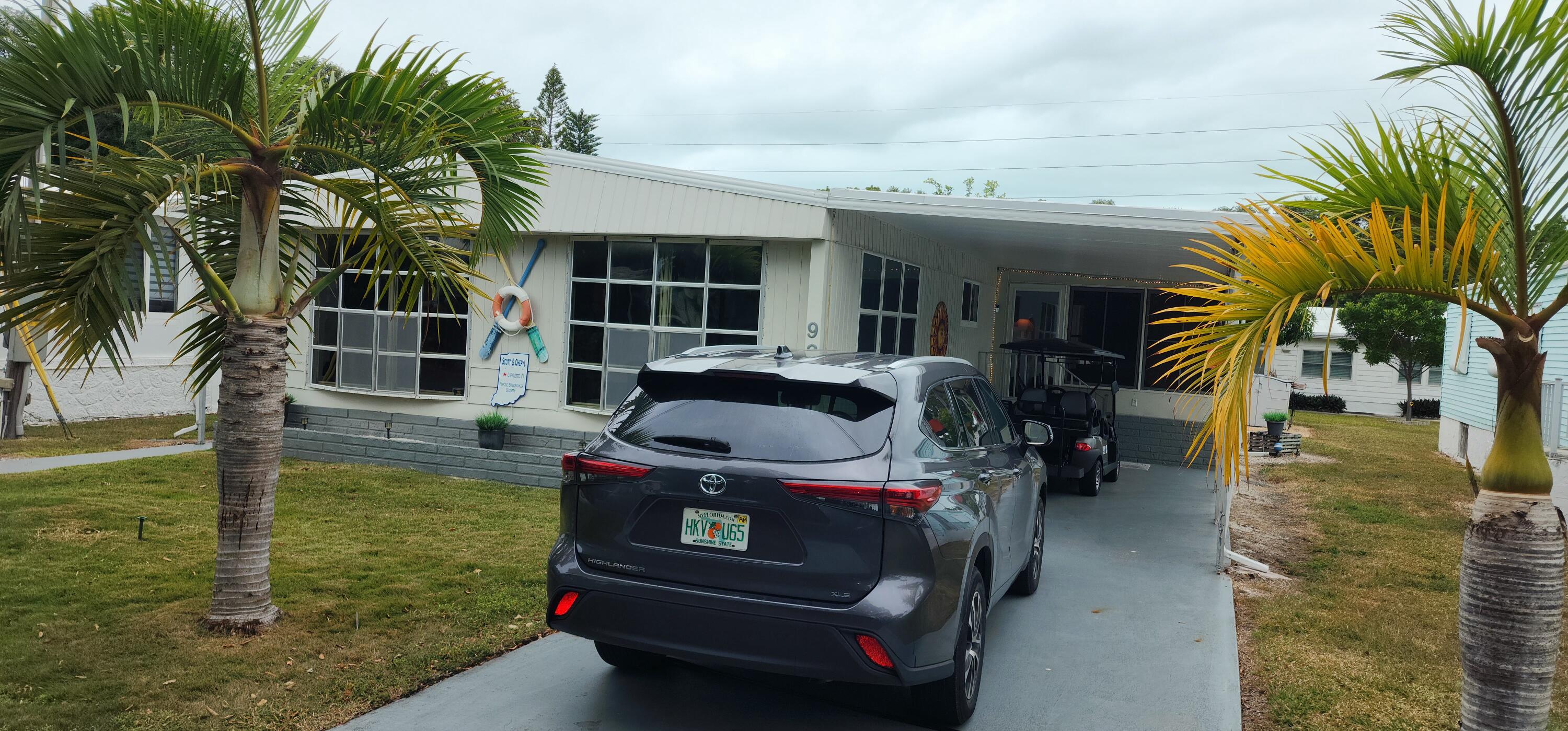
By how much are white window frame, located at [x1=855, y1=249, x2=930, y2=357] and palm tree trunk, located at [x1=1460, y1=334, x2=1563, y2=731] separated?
7356 mm

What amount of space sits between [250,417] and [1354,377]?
3799cm

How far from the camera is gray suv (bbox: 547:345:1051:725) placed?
3.82 meters

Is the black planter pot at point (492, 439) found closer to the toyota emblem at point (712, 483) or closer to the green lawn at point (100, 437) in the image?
the green lawn at point (100, 437)

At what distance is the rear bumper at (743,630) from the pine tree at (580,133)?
142 feet

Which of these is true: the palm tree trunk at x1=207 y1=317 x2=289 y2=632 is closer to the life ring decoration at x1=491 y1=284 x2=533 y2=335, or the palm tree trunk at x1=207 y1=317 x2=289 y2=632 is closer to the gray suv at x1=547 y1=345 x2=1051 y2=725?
the gray suv at x1=547 y1=345 x2=1051 y2=725

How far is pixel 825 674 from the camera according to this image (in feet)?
12.4

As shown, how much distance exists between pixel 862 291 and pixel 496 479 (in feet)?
14.6

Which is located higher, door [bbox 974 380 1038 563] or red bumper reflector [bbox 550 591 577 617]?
door [bbox 974 380 1038 563]

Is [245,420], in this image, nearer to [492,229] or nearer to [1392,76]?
[492,229]

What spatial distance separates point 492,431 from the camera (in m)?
11.7

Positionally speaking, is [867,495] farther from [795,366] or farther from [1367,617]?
[1367,617]

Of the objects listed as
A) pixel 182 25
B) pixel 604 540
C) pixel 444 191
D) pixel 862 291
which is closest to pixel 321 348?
pixel 862 291

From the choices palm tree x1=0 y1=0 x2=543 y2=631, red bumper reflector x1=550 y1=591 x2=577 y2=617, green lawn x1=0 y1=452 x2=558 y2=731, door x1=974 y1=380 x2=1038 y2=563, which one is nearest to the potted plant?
green lawn x1=0 y1=452 x2=558 y2=731

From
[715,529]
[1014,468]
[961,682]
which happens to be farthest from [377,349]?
[961,682]
